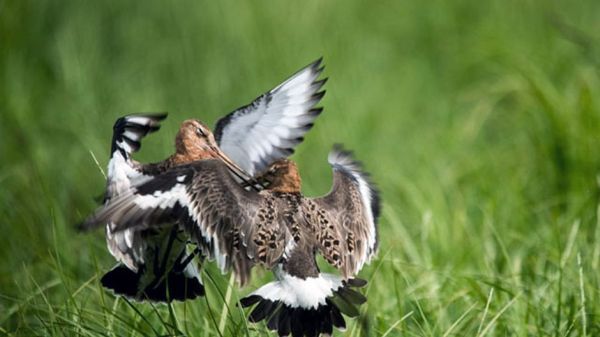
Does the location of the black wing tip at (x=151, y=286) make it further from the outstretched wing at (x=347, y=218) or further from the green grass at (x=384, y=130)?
the outstretched wing at (x=347, y=218)

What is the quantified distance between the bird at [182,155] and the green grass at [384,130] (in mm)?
178

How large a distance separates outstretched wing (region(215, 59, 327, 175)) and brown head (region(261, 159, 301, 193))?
30 centimetres

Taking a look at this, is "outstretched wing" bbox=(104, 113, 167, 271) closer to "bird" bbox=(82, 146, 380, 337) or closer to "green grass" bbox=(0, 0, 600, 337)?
"bird" bbox=(82, 146, 380, 337)

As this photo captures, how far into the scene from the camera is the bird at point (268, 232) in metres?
2.82

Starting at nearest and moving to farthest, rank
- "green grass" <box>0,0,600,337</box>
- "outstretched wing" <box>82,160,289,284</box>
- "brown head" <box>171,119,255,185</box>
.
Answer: "outstretched wing" <box>82,160,289,284</box> < "brown head" <box>171,119,255,185</box> < "green grass" <box>0,0,600,337</box>

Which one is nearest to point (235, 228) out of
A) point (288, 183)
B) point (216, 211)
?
point (216, 211)

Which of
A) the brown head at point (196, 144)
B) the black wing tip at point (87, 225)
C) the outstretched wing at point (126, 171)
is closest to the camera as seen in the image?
the black wing tip at point (87, 225)

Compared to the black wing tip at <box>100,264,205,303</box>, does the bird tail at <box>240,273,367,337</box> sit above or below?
below

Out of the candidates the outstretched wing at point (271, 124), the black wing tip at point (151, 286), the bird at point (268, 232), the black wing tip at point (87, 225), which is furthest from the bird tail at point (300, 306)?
the outstretched wing at point (271, 124)

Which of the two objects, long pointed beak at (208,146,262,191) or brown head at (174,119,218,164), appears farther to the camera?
brown head at (174,119,218,164)

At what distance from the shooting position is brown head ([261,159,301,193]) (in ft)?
9.71

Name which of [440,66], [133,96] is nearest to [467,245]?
[133,96]

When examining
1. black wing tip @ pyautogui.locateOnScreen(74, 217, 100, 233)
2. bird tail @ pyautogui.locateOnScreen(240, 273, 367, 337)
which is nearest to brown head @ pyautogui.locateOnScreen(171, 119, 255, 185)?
bird tail @ pyautogui.locateOnScreen(240, 273, 367, 337)

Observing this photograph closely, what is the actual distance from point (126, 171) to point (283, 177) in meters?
0.43
